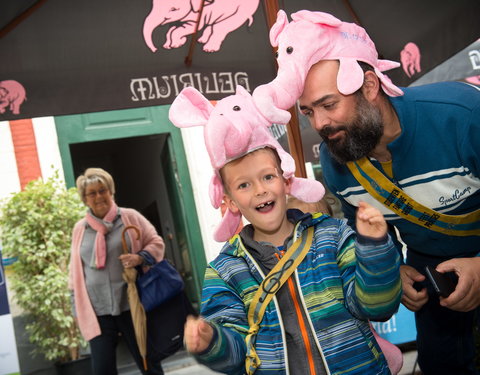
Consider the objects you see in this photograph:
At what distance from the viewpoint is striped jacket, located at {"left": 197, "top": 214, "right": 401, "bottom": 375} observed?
165cm

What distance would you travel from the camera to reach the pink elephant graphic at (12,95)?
10.2 ft

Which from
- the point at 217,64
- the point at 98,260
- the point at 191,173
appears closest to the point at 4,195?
the point at 191,173

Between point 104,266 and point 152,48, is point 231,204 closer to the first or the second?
point 152,48

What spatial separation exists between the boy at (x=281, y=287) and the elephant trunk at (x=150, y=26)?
166 cm

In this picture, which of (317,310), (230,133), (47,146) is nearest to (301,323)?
(317,310)

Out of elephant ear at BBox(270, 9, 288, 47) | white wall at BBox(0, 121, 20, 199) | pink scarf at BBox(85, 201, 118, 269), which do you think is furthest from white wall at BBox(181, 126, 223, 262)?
elephant ear at BBox(270, 9, 288, 47)

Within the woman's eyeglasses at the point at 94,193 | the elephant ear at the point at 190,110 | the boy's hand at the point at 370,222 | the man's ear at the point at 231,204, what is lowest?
the boy's hand at the point at 370,222

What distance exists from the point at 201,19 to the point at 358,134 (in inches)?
74.1

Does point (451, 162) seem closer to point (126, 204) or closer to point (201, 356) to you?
point (201, 356)

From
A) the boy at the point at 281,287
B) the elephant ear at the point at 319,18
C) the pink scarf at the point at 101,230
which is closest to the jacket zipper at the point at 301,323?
the boy at the point at 281,287

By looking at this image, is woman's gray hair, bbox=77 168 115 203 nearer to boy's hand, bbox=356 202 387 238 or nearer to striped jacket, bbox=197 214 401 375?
striped jacket, bbox=197 214 401 375

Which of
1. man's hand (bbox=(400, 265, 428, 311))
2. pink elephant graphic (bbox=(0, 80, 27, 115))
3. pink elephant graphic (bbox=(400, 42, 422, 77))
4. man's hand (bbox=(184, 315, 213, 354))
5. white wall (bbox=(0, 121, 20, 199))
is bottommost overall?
man's hand (bbox=(400, 265, 428, 311))

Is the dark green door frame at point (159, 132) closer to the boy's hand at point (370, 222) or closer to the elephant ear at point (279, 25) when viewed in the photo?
the elephant ear at point (279, 25)

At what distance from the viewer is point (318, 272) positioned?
1791mm
